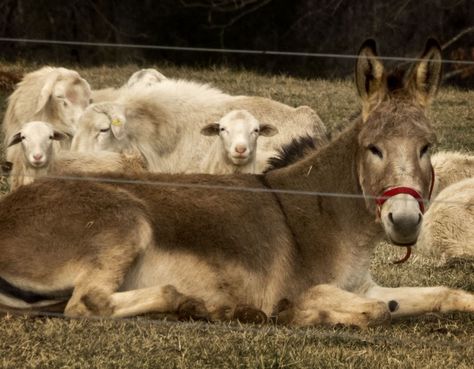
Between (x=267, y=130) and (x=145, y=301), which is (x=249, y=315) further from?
(x=267, y=130)

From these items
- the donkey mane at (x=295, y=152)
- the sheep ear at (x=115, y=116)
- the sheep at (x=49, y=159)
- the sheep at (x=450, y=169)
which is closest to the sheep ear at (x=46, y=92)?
the sheep ear at (x=115, y=116)

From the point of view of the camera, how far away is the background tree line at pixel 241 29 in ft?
83.8

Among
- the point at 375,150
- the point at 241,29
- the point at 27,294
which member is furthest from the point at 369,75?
the point at 241,29

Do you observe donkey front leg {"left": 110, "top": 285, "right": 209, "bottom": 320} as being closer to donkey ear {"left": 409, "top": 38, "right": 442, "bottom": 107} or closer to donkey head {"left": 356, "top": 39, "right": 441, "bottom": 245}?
donkey head {"left": 356, "top": 39, "right": 441, "bottom": 245}

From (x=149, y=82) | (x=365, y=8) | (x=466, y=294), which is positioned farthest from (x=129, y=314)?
(x=365, y=8)

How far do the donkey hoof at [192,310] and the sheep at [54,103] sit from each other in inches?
229

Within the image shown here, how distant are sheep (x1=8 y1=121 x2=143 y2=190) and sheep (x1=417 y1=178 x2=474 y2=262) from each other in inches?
92.9

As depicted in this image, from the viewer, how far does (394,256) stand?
8648 millimetres

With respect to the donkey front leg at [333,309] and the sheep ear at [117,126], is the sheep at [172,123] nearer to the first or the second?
the sheep ear at [117,126]

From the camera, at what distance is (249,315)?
651 centimetres

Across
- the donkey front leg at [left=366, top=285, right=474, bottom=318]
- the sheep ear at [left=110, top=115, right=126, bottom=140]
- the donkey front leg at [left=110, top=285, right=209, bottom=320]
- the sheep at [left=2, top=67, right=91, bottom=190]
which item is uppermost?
the donkey front leg at [left=110, top=285, right=209, bottom=320]

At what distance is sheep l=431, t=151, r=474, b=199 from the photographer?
10.4 m

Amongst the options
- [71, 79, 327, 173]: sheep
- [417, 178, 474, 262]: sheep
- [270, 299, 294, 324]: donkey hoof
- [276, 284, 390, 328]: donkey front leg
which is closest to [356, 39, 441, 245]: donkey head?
[276, 284, 390, 328]: donkey front leg

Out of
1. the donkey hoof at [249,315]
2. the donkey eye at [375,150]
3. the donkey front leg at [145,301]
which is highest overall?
the donkey eye at [375,150]
